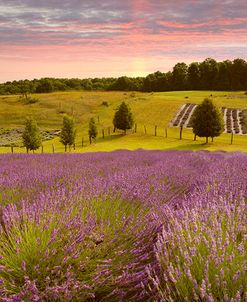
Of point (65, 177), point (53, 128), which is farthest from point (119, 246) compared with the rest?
point (53, 128)

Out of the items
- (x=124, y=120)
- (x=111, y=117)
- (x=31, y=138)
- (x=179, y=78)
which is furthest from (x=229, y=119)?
(x=179, y=78)

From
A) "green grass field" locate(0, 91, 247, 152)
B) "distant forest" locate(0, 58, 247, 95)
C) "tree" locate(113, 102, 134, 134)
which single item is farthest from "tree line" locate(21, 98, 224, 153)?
"distant forest" locate(0, 58, 247, 95)

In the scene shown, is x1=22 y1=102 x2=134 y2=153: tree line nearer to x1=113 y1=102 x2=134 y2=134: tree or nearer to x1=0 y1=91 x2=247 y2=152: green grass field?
x1=113 y1=102 x2=134 y2=134: tree

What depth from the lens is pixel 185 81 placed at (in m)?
130

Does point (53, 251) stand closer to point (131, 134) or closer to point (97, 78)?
point (131, 134)

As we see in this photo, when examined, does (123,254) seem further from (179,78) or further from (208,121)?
(179,78)

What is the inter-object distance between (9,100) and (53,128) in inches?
1299

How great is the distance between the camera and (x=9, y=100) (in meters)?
107

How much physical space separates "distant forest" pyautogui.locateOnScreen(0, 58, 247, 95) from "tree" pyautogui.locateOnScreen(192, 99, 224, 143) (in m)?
78.9

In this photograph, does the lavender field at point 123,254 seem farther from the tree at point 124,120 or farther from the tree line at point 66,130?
the tree at point 124,120

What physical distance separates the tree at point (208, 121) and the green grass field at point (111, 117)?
1496 mm

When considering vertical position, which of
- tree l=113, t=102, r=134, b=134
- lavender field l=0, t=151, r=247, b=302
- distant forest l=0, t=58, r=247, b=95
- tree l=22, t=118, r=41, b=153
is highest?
distant forest l=0, t=58, r=247, b=95

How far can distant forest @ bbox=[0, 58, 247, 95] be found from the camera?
124062mm

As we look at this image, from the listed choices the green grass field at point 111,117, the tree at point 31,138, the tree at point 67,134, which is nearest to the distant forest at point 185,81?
the green grass field at point 111,117
